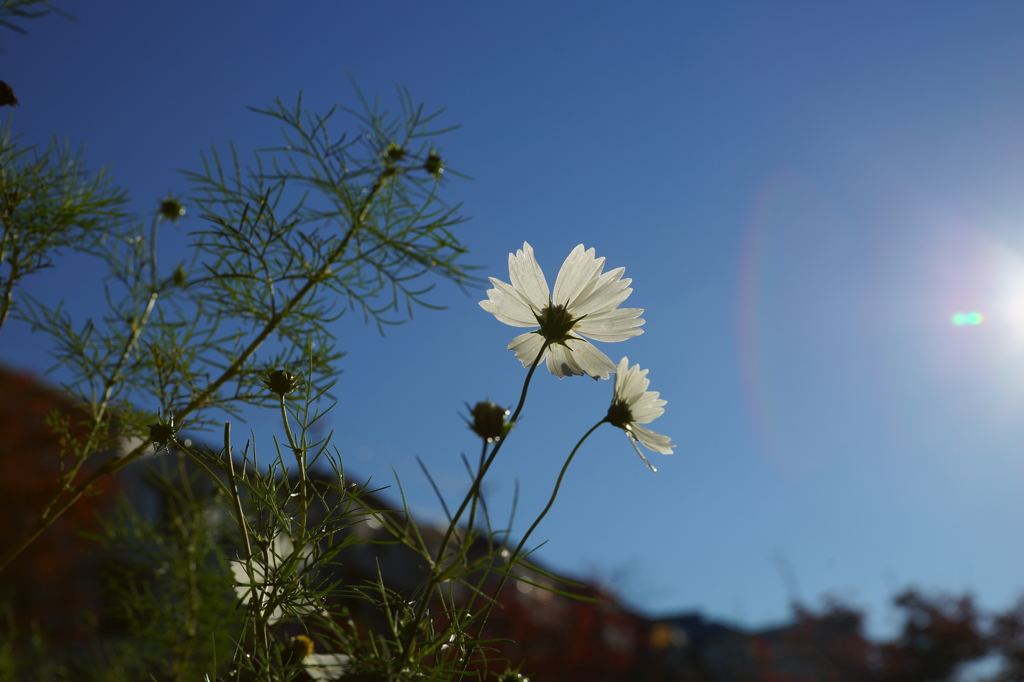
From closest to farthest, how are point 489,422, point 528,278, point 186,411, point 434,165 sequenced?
point 489,422 < point 528,278 < point 186,411 < point 434,165

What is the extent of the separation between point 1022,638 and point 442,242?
1100 centimetres

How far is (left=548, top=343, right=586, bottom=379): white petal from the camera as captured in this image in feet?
1.68

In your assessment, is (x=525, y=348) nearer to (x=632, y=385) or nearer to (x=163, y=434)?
(x=632, y=385)

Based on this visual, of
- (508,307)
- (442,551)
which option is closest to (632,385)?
(508,307)

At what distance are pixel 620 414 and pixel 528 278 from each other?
129 millimetres

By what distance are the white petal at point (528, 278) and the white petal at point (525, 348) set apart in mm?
29

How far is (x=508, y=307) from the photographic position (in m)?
0.51

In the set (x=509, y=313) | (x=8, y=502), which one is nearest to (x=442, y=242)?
(x=509, y=313)

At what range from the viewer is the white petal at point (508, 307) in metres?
0.50

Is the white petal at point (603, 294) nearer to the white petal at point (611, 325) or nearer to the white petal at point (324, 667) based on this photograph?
the white petal at point (611, 325)

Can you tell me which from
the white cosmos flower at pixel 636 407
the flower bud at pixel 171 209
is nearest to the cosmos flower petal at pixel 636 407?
the white cosmos flower at pixel 636 407

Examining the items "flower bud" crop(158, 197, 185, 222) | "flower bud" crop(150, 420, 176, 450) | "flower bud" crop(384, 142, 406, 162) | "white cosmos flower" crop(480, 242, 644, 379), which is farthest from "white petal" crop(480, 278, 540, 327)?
"flower bud" crop(158, 197, 185, 222)

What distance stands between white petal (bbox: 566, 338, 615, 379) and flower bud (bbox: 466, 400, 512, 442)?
13 cm

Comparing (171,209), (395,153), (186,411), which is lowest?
(186,411)
